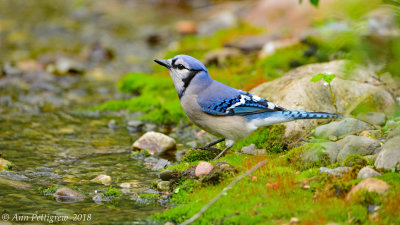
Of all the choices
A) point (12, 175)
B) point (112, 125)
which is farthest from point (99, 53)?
point (12, 175)

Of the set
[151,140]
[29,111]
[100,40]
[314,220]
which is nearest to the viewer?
[314,220]

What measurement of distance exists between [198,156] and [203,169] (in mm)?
902

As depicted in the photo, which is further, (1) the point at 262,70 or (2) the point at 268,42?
(2) the point at 268,42

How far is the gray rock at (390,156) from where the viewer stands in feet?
15.4

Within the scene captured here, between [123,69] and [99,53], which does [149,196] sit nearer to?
[123,69]

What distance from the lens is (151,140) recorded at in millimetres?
7066

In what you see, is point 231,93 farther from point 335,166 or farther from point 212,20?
point 212,20

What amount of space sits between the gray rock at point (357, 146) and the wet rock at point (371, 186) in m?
0.78

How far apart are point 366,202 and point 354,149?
1.10 m

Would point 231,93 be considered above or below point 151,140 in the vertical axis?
above

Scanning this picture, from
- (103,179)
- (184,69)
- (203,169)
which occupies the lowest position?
(103,179)

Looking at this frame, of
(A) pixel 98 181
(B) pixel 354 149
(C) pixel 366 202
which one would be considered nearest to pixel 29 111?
(A) pixel 98 181

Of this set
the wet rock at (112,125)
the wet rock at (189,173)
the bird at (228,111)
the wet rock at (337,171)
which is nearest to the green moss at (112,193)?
the wet rock at (189,173)

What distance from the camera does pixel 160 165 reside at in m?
6.35
